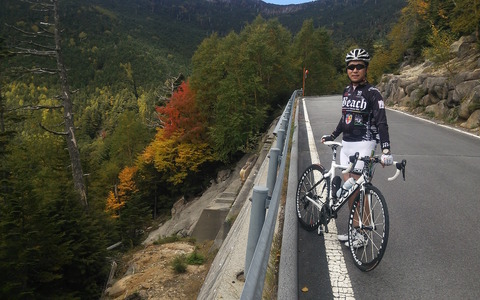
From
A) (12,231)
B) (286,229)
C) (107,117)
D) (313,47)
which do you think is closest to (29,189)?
(12,231)

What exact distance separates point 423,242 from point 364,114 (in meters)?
1.88

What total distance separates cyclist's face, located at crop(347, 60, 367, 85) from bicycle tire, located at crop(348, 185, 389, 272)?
1265 mm

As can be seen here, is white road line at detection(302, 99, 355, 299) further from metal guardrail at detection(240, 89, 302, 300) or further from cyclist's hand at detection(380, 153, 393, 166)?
Result: cyclist's hand at detection(380, 153, 393, 166)

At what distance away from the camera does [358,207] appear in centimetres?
342

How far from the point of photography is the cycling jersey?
349 centimetres

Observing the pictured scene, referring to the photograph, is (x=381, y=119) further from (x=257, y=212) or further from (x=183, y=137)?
(x=183, y=137)

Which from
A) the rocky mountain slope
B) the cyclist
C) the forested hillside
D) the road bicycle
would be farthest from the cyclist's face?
the rocky mountain slope

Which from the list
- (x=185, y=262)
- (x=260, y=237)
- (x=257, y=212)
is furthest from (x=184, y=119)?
(x=260, y=237)

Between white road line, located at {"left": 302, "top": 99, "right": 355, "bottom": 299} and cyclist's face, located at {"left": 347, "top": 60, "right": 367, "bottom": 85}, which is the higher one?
cyclist's face, located at {"left": 347, "top": 60, "right": 367, "bottom": 85}

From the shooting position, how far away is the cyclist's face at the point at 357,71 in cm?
364

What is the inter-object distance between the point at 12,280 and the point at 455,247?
34.5 ft

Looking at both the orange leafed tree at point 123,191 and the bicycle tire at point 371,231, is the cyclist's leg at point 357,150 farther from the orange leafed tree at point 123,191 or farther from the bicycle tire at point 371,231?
the orange leafed tree at point 123,191

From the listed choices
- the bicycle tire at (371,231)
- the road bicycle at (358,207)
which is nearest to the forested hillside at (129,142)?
the road bicycle at (358,207)

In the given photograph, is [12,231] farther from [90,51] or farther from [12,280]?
[90,51]
